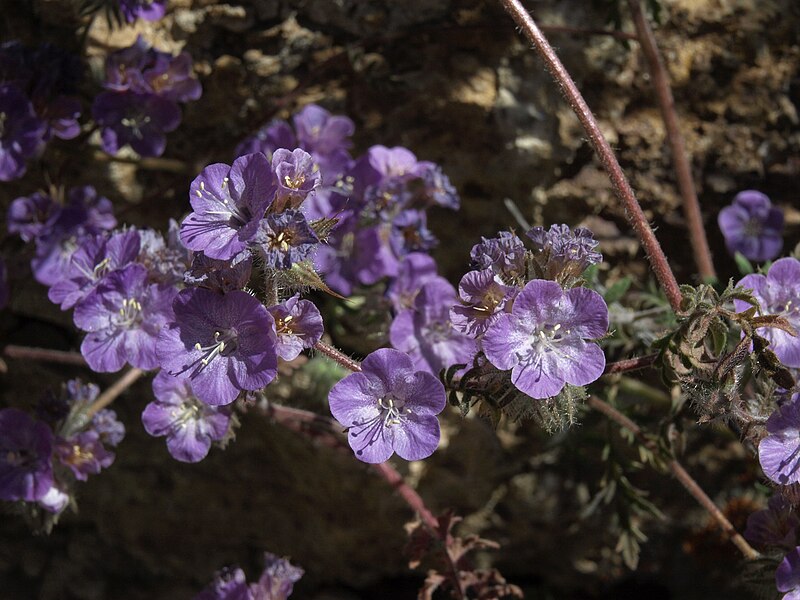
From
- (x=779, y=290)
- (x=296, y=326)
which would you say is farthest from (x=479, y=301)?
(x=779, y=290)

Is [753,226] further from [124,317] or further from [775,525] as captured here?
[124,317]

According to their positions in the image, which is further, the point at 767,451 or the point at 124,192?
the point at 124,192

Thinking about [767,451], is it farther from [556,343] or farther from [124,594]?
[124,594]

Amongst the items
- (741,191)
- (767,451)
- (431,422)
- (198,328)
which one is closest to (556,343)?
(431,422)

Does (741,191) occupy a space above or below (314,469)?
above

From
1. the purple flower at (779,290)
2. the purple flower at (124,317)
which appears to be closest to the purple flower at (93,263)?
the purple flower at (124,317)

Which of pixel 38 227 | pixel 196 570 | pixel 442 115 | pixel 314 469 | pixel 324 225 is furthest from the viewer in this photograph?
pixel 196 570

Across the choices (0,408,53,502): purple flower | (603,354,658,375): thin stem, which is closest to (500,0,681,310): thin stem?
(603,354,658,375): thin stem

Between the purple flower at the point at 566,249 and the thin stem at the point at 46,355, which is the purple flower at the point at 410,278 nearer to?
the purple flower at the point at 566,249
